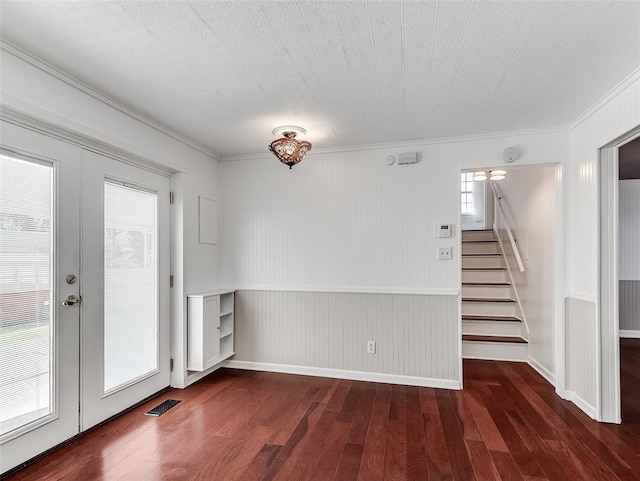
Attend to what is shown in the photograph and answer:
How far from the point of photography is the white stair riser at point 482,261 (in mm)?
4996

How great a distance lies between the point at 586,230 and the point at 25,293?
399 centimetres

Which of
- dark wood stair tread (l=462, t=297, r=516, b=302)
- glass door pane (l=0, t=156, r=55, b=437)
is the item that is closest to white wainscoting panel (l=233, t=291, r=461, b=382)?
dark wood stair tread (l=462, t=297, r=516, b=302)

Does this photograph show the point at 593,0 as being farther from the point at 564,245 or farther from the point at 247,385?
the point at 247,385

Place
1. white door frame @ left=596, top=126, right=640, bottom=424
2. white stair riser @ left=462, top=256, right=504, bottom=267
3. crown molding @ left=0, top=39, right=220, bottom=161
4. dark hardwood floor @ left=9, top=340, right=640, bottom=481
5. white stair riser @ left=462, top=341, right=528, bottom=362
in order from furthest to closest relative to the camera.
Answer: white stair riser @ left=462, top=256, right=504, bottom=267 < white stair riser @ left=462, top=341, right=528, bottom=362 < white door frame @ left=596, top=126, right=640, bottom=424 < dark hardwood floor @ left=9, top=340, right=640, bottom=481 < crown molding @ left=0, top=39, right=220, bottom=161

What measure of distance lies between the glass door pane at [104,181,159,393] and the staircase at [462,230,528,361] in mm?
3441

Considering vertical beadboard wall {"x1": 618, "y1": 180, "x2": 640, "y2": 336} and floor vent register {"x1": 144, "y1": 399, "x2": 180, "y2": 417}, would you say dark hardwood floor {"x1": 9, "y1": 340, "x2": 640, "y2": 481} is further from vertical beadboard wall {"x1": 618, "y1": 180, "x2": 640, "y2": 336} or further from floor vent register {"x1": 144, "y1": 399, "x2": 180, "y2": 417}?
vertical beadboard wall {"x1": 618, "y1": 180, "x2": 640, "y2": 336}

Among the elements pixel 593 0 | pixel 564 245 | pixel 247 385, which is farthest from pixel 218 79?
pixel 564 245

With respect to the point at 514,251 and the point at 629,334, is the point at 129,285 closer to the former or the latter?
the point at 514,251

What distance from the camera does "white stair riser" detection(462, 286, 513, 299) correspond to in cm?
463

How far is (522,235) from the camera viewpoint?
4.29 m

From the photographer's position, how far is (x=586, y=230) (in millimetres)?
2818

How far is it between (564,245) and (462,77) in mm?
1874

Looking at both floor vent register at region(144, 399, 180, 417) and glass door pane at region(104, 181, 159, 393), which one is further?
floor vent register at region(144, 399, 180, 417)

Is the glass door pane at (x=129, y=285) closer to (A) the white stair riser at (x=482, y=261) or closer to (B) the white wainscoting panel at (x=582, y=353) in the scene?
(B) the white wainscoting panel at (x=582, y=353)
